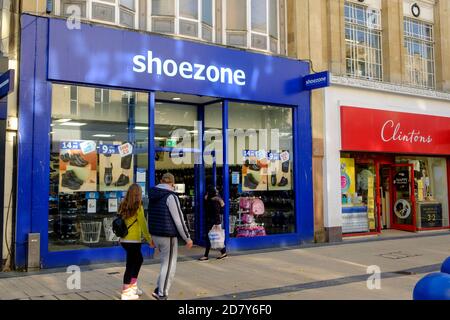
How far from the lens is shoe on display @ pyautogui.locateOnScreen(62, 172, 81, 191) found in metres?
9.41

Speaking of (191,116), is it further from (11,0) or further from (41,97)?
(11,0)

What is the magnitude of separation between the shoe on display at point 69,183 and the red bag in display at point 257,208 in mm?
4350

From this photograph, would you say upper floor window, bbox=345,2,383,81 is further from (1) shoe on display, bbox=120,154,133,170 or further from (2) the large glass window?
(1) shoe on display, bbox=120,154,133,170

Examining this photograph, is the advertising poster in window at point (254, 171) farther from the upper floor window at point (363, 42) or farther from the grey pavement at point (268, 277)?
the upper floor window at point (363, 42)

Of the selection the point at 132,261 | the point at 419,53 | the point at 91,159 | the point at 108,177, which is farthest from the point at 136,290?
the point at 419,53

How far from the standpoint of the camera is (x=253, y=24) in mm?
12227

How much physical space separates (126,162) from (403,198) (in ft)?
31.5

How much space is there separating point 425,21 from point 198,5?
8997mm

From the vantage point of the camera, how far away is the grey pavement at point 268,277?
7004 millimetres

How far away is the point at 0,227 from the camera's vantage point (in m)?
8.62

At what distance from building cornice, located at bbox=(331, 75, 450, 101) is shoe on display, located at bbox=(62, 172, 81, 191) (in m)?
7.26

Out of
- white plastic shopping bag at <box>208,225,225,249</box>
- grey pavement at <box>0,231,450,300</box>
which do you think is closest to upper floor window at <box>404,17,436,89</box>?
grey pavement at <box>0,231,450,300</box>

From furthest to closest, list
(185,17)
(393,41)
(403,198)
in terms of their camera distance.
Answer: (403,198) < (393,41) < (185,17)

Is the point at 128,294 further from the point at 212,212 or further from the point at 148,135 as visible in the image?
the point at 148,135
